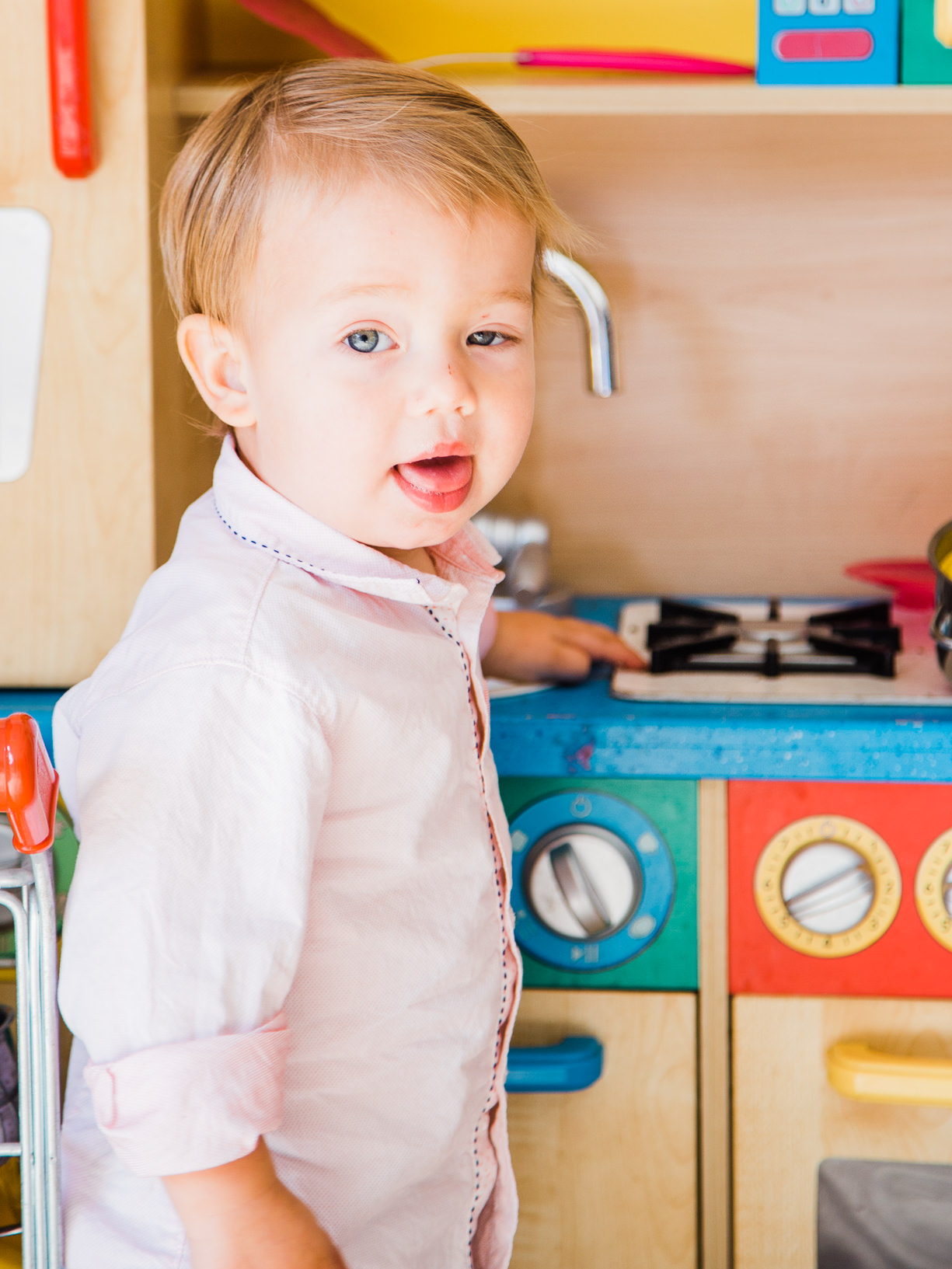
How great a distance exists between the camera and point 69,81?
0.96 meters

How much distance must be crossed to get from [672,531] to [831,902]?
0.64 meters

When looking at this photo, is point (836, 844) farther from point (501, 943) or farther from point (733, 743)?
point (501, 943)

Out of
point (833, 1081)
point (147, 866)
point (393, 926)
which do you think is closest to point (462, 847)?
point (393, 926)

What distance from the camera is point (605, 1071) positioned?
0.97m

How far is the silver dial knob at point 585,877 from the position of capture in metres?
0.94

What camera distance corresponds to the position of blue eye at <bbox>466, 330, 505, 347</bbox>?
2.49 feet

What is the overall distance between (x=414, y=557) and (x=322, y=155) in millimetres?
292

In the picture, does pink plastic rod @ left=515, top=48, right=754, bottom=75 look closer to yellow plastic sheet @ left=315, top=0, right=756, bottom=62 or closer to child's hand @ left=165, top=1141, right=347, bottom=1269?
yellow plastic sheet @ left=315, top=0, right=756, bottom=62

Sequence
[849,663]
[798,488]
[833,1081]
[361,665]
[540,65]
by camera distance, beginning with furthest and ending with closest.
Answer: [798,488], [540,65], [849,663], [833,1081], [361,665]

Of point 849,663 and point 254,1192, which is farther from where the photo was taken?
point 849,663

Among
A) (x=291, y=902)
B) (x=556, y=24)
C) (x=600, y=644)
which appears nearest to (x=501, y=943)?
(x=291, y=902)

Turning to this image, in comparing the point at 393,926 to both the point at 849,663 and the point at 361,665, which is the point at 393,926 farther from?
the point at 849,663

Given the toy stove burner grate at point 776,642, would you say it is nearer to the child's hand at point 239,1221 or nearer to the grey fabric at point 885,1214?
the grey fabric at point 885,1214

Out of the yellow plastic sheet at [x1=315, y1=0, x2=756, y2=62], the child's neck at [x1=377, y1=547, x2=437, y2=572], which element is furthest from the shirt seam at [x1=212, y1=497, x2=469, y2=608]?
the yellow plastic sheet at [x1=315, y1=0, x2=756, y2=62]
